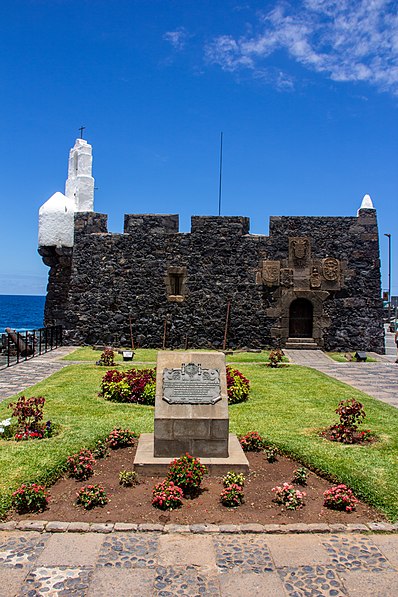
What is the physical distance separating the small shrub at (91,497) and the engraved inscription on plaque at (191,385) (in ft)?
4.88

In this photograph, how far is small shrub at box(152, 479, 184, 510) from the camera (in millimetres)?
5434

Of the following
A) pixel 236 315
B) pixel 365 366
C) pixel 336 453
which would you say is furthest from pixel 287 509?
pixel 236 315

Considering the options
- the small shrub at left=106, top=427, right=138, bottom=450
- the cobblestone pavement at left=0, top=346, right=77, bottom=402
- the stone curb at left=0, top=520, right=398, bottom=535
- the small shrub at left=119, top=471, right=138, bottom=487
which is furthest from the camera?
the cobblestone pavement at left=0, top=346, right=77, bottom=402

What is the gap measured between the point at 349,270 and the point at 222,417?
14291 millimetres

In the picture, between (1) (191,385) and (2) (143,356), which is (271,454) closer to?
(1) (191,385)

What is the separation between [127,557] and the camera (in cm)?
443

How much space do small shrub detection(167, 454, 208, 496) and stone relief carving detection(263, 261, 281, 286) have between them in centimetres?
1403

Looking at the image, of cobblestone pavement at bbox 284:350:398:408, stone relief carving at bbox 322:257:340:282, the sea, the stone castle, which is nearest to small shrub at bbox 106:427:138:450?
cobblestone pavement at bbox 284:350:398:408

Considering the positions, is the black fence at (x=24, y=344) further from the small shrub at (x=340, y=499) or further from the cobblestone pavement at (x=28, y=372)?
the small shrub at (x=340, y=499)

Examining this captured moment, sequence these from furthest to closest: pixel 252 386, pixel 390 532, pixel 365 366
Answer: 1. pixel 365 366
2. pixel 252 386
3. pixel 390 532

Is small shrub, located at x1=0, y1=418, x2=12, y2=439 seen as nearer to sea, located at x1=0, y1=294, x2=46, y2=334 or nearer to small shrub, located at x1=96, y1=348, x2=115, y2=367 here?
small shrub, located at x1=96, y1=348, x2=115, y2=367

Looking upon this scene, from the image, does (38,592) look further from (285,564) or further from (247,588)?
(285,564)

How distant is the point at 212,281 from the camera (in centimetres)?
1992

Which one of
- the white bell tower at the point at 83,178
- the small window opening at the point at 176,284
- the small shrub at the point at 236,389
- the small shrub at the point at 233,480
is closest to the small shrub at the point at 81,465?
the small shrub at the point at 233,480
